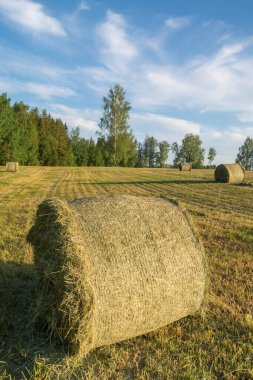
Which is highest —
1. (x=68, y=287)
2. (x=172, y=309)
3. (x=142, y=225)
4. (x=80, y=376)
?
(x=142, y=225)

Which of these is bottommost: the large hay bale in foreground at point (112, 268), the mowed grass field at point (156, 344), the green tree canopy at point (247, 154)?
the mowed grass field at point (156, 344)

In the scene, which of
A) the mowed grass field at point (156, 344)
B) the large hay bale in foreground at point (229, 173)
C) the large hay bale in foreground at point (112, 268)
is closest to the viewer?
the mowed grass field at point (156, 344)

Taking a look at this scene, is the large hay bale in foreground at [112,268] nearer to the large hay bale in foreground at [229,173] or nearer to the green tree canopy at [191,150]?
the large hay bale in foreground at [229,173]

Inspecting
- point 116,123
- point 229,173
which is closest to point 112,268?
point 229,173

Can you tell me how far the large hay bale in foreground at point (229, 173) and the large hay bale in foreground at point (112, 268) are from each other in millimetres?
22586

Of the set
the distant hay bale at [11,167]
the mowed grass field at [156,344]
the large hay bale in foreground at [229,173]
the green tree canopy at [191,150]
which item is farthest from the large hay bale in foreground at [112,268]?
the green tree canopy at [191,150]

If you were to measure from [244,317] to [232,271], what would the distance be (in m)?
1.85

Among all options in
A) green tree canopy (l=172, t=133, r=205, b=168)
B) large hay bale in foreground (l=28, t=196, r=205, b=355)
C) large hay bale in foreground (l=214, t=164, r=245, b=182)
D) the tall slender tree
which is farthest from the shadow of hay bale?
green tree canopy (l=172, t=133, r=205, b=168)

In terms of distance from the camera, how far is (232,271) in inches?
271

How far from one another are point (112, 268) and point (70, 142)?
8406 centimetres

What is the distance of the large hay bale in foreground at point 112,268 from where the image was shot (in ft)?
13.2

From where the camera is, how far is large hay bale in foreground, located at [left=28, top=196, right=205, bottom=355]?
4.02 meters

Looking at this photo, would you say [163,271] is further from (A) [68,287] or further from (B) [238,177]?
(B) [238,177]

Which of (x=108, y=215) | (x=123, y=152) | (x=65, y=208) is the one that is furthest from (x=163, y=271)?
(x=123, y=152)
